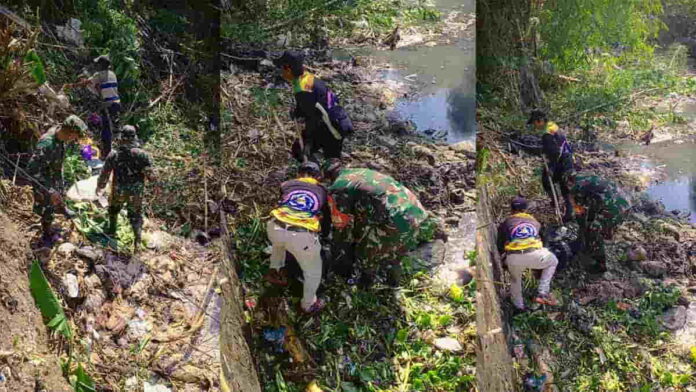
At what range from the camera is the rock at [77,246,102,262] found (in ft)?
12.3

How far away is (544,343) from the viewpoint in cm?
410

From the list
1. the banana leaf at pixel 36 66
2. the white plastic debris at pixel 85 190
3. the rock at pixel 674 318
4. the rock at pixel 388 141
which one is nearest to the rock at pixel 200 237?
the white plastic debris at pixel 85 190

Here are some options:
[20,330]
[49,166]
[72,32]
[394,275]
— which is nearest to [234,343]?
[394,275]

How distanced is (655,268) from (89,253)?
3.81 m

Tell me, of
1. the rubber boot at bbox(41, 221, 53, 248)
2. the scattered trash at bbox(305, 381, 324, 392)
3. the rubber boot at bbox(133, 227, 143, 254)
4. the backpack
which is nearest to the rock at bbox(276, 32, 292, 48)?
the backpack

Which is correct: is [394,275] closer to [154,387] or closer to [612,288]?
[612,288]

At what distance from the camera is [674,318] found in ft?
13.5

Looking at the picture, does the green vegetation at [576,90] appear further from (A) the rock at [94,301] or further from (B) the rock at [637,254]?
(A) the rock at [94,301]

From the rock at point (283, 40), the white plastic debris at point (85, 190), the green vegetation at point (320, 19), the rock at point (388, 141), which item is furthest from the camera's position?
the rock at point (283, 40)

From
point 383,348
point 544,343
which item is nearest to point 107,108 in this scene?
point 383,348

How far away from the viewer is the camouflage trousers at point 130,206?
3908mm

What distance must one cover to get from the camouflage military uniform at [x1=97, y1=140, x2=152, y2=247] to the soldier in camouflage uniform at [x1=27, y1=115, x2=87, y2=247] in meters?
0.27

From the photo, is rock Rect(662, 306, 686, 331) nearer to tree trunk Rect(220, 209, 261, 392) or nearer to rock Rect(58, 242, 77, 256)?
tree trunk Rect(220, 209, 261, 392)

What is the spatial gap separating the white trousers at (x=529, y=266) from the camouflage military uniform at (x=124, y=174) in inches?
99.9
